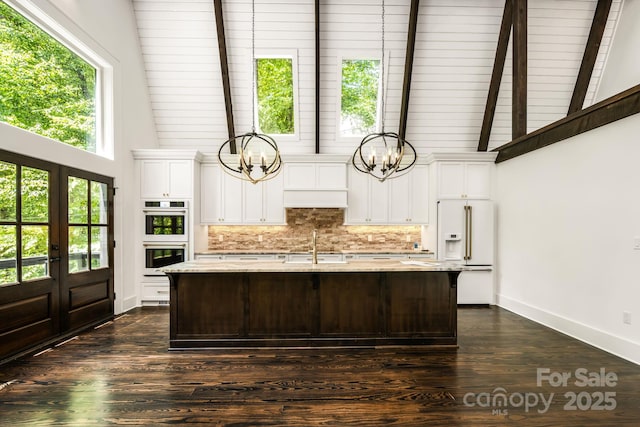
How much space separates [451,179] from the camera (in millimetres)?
6062

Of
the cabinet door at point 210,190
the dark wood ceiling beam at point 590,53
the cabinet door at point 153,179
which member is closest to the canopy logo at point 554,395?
the dark wood ceiling beam at point 590,53

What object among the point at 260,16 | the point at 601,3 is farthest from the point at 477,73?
the point at 260,16

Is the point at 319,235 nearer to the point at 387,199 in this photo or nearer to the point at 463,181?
the point at 387,199

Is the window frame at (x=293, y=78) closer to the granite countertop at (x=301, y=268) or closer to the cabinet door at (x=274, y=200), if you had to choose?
the cabinet door at (x=274, y=200)

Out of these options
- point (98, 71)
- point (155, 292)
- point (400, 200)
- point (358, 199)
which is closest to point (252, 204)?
point (358, 199)

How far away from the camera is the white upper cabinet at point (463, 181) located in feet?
19.9

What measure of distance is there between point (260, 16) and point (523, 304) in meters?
6.08

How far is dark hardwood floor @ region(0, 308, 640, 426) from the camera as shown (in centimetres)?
242

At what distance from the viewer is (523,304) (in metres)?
5.19

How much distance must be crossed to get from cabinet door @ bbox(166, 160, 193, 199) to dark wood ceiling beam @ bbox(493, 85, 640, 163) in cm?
539

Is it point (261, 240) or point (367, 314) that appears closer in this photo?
point (367, 314)

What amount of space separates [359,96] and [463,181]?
95.6 inches

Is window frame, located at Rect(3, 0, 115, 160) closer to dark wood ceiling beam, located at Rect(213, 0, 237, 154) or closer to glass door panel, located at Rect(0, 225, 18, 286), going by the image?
glass door panel, located at Rect(0, 225, 18, 286)

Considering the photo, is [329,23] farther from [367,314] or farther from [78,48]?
[367,314]
